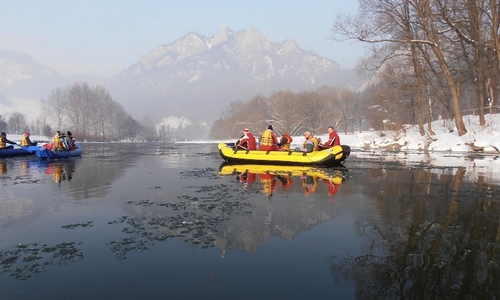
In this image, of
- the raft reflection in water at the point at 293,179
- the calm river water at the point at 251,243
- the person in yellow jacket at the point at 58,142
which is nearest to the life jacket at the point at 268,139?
the raft reflection in water at the point at 293,179

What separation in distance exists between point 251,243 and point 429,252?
2.48 m

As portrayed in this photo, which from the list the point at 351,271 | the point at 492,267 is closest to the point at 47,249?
the point at 351,271

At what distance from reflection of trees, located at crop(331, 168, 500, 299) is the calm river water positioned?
0.02 m

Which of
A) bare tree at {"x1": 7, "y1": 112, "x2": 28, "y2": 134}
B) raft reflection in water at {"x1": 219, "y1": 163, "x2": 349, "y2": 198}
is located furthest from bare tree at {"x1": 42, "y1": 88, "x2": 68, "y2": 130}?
raft reflection in water at {"x1": 219, "y1": 163, "x2": 349, "y2": 198}

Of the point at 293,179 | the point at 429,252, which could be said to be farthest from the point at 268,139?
the point at 429,252

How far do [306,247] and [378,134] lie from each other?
128 feet

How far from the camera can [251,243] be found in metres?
5.46

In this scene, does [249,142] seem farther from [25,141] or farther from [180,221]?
[25,141]

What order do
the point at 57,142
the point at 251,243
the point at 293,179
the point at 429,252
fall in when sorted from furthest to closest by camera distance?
the point at 57,142 → the point at 293,179 → the point at 251,243 → the point at 429,252

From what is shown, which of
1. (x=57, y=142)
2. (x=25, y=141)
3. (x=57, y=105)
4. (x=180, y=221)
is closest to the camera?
(x=180, y=221)

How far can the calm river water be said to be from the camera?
3.93 meters

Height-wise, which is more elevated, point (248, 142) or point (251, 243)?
point (248, 142)

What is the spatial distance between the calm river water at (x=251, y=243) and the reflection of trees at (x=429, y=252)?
0.06ft

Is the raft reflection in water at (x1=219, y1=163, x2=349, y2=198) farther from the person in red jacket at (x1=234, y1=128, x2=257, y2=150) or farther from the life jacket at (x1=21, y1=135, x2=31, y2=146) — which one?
the life jacket at (x1=21, y1=135, x2=31, y2=146)
